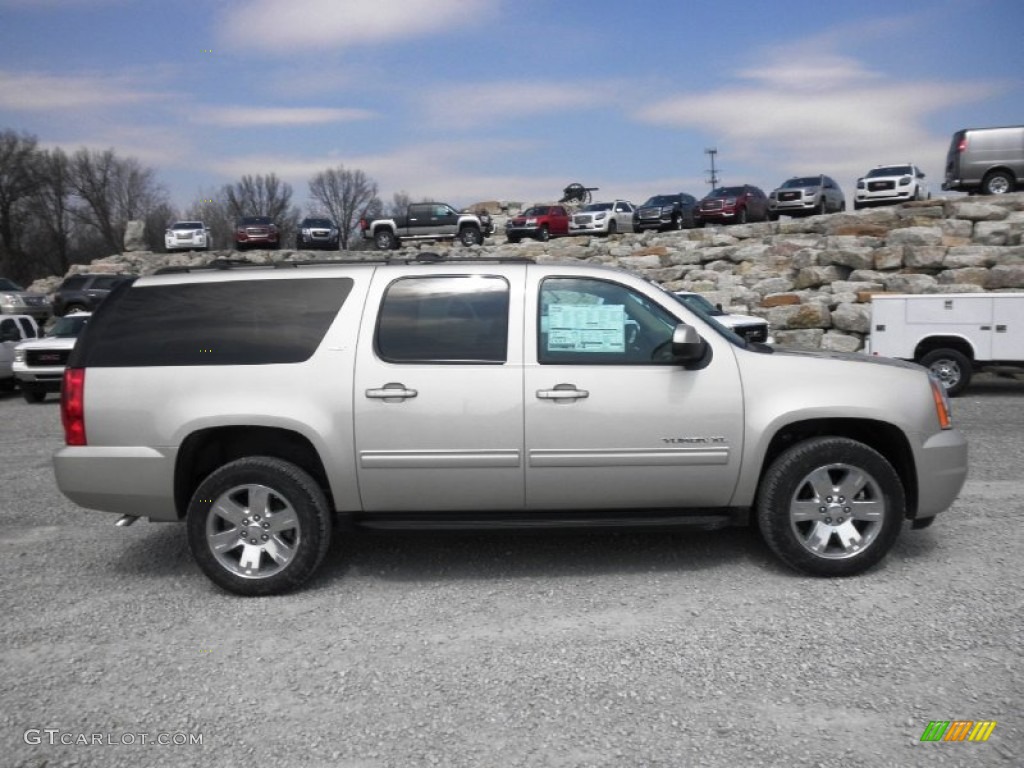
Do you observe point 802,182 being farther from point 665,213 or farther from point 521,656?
point 521,656

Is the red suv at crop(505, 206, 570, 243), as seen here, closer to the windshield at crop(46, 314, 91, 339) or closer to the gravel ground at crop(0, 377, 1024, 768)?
the windshield at crop(46, 314, 91, 339)

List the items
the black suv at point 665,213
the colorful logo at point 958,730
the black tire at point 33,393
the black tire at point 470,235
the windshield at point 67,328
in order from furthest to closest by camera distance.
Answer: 1. the black tire at point 470,235
2. the black suv at point 665,213
3. the windshield at point 67,328
4. the black tire at point 33,393
5. the colorful logo at point 958,730

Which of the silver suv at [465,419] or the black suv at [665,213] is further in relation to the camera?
the black suv at [665,213]

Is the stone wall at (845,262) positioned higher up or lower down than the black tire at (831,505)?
higher up

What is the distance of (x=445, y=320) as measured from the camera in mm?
4496

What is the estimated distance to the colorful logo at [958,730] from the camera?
2912 millimetres

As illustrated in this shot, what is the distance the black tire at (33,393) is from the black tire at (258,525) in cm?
1250

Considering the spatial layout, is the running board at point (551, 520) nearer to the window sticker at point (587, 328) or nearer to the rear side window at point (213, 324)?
the window sticker at point (587, 328)

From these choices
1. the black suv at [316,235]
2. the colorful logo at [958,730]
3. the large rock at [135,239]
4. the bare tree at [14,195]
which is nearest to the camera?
the colorful logo at [958,730]

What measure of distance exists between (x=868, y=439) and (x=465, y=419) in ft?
7.75

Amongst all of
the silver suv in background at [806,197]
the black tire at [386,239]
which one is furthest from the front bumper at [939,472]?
the black tire at [386,239]

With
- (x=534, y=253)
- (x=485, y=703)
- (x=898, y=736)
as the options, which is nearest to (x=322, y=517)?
(x=485, y=703)

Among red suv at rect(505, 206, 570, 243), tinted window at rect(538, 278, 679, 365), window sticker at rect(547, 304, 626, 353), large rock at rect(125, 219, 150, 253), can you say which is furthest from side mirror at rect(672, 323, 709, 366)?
large rock at rect(125, 219, 150, 253)

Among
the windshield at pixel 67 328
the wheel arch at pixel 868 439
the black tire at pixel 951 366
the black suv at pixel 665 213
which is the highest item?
the black suv at pixel 665 213
